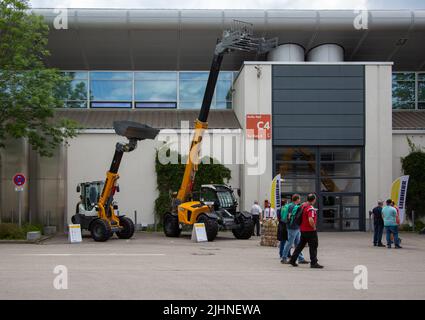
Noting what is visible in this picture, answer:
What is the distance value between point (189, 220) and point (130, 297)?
592 inches

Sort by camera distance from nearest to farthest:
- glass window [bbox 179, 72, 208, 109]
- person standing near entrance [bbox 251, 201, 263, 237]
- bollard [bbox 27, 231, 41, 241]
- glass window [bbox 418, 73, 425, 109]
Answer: bollard [bbox 27, 231, 41, 241] → person standing near entrance [bbox 251, 201, 263, 237] → glass window [bbox 179, 72, 208, 109] → glass window [bbox 418, 73, 425, 109]

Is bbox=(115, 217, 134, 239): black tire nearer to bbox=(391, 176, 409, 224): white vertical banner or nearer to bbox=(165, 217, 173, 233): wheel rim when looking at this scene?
bbox=(165, 217, 173, 233): wheel rim

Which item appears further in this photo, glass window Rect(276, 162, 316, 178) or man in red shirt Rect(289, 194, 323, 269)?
glass window Rect(276, 162, 316, 178)

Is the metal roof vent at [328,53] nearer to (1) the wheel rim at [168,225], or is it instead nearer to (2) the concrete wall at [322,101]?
(2) the concrete wall at [322,101]

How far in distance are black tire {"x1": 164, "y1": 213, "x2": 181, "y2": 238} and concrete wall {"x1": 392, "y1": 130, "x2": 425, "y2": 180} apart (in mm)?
12562

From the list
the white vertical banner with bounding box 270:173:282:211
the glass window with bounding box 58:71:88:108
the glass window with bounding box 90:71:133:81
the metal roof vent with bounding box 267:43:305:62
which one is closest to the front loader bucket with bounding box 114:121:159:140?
the white vertical banner with bounding box 270:173:282:211

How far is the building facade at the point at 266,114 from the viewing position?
3136 cm

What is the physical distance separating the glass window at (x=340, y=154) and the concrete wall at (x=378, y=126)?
0.61 metres

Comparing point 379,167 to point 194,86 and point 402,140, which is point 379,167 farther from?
point 194,86

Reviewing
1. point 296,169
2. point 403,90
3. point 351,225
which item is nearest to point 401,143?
point 351,225

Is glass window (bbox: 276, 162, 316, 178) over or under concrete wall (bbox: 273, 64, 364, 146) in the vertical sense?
under

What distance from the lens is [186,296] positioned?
10180 mm

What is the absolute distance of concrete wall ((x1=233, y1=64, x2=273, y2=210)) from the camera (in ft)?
103

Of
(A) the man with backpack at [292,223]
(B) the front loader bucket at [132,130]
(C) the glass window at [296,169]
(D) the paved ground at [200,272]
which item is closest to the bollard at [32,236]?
(D) the paved ground at [200,272]
